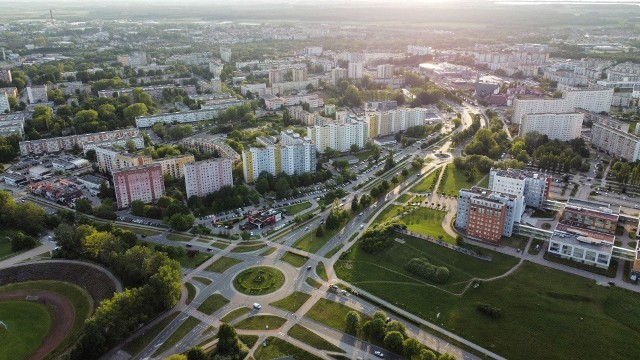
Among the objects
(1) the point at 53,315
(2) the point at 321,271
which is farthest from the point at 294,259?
(1) the point at 53,315

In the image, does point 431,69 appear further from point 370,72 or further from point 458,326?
point 458,326

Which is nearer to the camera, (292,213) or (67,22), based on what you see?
(292,213)

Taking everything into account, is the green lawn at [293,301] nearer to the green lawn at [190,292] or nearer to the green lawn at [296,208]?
the green lawn at [190,292]

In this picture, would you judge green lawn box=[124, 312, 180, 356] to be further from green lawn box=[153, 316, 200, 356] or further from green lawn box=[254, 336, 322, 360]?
green lawn box=[254, 336, 322, 360]

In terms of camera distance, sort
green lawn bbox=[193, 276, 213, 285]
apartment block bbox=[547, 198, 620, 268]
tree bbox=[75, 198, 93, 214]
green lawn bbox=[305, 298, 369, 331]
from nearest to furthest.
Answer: green lawn bbox=[305, 298, 369, 331], green lawn bbox=[193, 276, 213, 285], apartment block bbox=[547, 198, 620, 268], tree bbox=[75, 198, 93, 214]

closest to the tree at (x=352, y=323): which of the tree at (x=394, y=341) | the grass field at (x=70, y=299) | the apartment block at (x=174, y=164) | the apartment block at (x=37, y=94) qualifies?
the tree at (x=394, y=341)

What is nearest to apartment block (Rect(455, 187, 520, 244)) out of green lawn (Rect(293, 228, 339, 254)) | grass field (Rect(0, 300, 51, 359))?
green lawn (Rect(293, 228, 339, 254))

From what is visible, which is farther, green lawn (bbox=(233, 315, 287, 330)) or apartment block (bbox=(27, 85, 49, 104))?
apartment block (bbox=(27, 85, 49, 104))

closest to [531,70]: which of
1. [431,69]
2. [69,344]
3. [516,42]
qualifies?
[431,69]
